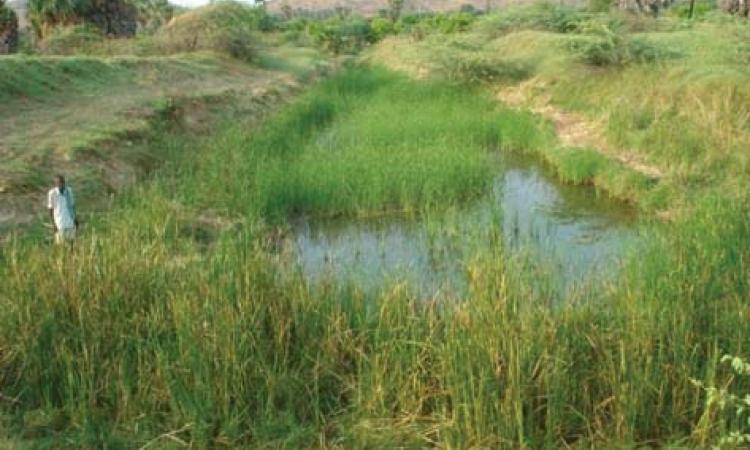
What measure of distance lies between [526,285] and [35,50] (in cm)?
2516

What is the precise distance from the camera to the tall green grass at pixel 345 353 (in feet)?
13.4

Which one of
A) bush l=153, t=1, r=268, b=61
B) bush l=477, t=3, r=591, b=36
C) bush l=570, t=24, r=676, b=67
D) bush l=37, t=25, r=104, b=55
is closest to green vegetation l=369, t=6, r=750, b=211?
bush l=570, t=24, r=676, b=67

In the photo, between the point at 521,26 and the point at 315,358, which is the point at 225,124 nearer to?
the point at 315,358

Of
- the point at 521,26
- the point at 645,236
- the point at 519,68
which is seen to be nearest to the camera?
the point at 645,236

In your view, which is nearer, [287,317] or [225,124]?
[287,317]

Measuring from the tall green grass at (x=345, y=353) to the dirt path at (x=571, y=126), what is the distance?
5.71 m

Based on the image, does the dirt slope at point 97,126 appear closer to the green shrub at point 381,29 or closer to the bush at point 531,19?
the bush at point 531,19

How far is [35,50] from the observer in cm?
2561

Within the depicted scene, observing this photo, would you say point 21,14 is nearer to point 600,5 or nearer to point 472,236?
point 600,5

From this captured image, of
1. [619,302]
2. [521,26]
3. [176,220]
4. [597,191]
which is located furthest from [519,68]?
[619,302]

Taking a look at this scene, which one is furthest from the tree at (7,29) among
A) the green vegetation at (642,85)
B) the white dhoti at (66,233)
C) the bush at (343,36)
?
the bush at (343,36)

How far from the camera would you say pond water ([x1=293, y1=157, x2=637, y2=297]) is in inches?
242

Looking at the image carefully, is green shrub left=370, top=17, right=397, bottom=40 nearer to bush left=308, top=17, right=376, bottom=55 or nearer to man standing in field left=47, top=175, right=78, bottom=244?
bush left=308, top=17, right=376, bottom=55

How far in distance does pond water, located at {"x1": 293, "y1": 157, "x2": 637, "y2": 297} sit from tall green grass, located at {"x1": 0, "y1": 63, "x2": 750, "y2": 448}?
54 cm
